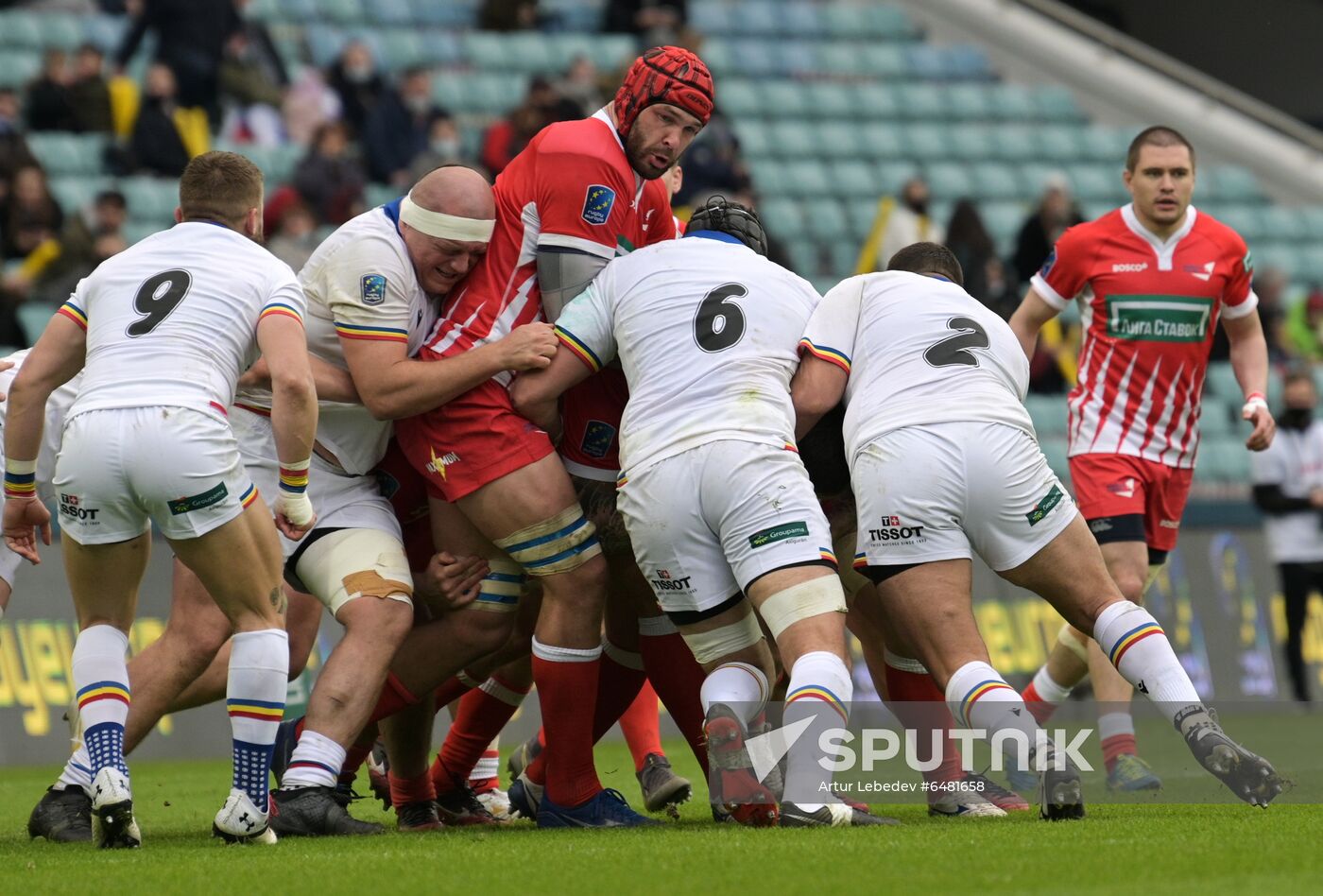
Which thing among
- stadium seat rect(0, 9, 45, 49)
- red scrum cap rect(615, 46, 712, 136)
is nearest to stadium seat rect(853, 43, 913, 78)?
stadium seat rect(0, 9, 45, 49)

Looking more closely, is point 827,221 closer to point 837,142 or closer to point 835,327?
point 837,142

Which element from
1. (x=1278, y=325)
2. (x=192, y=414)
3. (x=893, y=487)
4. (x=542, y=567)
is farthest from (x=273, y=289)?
(x=1278, y=325)

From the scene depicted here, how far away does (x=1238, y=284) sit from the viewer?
8336mm

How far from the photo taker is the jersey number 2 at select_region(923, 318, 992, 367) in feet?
20.4

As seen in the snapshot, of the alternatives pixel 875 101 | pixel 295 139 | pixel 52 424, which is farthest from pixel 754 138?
pixel 52 424

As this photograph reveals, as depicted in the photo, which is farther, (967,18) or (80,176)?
(967,18)

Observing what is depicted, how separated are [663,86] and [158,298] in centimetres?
191

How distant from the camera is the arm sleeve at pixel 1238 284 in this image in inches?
328

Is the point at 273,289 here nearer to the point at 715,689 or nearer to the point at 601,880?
the point at 715,689

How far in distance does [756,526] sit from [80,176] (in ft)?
34.1

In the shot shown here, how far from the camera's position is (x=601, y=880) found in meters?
4.61

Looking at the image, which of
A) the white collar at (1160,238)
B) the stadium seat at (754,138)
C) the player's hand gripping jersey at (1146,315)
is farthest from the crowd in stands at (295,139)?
the white collar at (1160,238)

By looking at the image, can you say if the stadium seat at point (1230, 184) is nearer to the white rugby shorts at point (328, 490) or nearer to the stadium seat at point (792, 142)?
the stadium seat at point (792, 142)

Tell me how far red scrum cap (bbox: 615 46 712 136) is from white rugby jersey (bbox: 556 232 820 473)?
1.66ft
